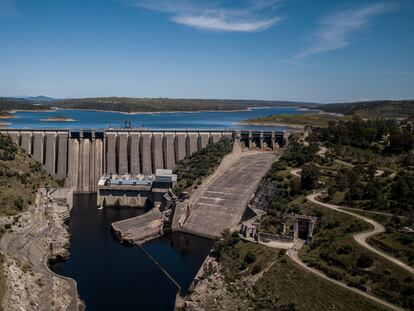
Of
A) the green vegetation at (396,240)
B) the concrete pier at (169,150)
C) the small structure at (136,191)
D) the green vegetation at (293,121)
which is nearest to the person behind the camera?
the green vegetation at (396,240)

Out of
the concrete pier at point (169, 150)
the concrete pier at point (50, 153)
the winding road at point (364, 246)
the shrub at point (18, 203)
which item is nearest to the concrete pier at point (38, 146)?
the concrete pier at point (50, 153)

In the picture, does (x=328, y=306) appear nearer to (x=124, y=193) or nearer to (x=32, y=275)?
(x=32, y=275)

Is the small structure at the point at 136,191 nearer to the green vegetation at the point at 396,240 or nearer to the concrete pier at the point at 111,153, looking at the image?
the concrete pier at the point at 111,153

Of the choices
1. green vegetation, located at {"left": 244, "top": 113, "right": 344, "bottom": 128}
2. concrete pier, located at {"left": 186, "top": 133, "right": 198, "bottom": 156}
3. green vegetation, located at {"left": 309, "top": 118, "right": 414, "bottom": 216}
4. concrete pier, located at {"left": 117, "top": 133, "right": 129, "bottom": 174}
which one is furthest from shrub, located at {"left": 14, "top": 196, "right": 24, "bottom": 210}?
green vegetation, located at {"left": 244, "top": 113, "right": 344, "bottom": 128}

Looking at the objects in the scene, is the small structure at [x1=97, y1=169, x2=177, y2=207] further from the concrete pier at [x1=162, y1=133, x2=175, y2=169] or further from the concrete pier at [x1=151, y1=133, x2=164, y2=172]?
the concrete pier at [x1=162, y1=133, x2=175, y2=169]

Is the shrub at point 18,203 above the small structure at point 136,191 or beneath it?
above

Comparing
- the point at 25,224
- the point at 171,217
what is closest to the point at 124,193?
the point at 171,217
